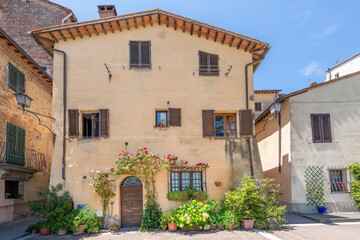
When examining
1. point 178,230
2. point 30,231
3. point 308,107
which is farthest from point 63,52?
point 308,107

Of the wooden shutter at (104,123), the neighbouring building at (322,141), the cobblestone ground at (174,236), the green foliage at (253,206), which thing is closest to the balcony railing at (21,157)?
the cobblestone ground at (174,236)

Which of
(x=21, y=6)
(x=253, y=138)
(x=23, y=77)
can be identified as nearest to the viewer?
(x=253, y=138)

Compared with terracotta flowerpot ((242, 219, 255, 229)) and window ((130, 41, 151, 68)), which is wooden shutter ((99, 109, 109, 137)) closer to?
window ((130, 41, 151, 68))

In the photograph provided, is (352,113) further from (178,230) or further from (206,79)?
(178,230)

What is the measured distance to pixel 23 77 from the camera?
14.3 meters

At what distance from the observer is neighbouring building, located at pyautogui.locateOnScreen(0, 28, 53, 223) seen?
12.3 m

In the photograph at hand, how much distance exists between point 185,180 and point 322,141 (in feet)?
22.8

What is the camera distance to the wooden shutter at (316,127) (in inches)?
525

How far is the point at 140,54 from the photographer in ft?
40.5

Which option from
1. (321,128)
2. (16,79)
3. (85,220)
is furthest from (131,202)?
(321,128)

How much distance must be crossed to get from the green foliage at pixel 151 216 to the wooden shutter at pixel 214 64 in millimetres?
6270

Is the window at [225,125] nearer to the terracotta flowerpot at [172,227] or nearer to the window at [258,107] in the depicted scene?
the terracotta flowerpot at [172,227]

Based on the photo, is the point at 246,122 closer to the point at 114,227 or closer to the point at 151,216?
the point at 151,216

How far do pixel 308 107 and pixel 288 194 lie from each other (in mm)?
4304
